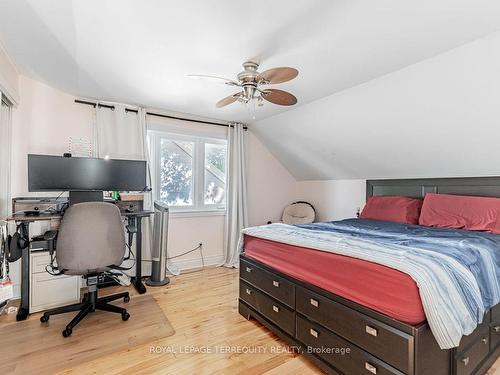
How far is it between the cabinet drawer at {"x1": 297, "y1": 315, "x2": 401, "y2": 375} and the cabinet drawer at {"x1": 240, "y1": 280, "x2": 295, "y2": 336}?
10cm

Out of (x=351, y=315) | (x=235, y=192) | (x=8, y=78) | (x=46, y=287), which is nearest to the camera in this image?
(x=351, y=315)

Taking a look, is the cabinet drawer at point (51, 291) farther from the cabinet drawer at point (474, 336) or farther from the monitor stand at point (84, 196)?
the cabinet drawer at point (474, 336)

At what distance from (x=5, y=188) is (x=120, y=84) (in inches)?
62.3

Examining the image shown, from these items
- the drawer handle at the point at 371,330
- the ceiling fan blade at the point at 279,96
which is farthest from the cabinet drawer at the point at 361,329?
the ceiling fan blade at the point at 279,96

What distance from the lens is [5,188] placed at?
2699 mm

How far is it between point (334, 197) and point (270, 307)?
8.81 feet

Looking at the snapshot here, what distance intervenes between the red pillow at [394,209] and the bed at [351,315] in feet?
4.53

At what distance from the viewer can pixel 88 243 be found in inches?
84.9

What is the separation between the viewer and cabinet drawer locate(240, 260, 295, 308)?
2.01m

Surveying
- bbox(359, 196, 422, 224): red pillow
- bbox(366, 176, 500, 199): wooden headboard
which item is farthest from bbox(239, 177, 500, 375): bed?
bbox(366, 176, 500, 199): wooden headboard

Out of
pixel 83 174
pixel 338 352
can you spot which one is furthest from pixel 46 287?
pixel 338 352

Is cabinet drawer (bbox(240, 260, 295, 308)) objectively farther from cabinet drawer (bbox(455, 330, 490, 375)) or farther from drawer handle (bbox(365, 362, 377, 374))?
cabinet drawer (bbox(455, 330, 490, 375))

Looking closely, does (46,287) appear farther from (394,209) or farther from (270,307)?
(394,209)

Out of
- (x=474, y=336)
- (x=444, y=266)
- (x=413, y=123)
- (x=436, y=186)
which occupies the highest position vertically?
(x=413, y=123)
